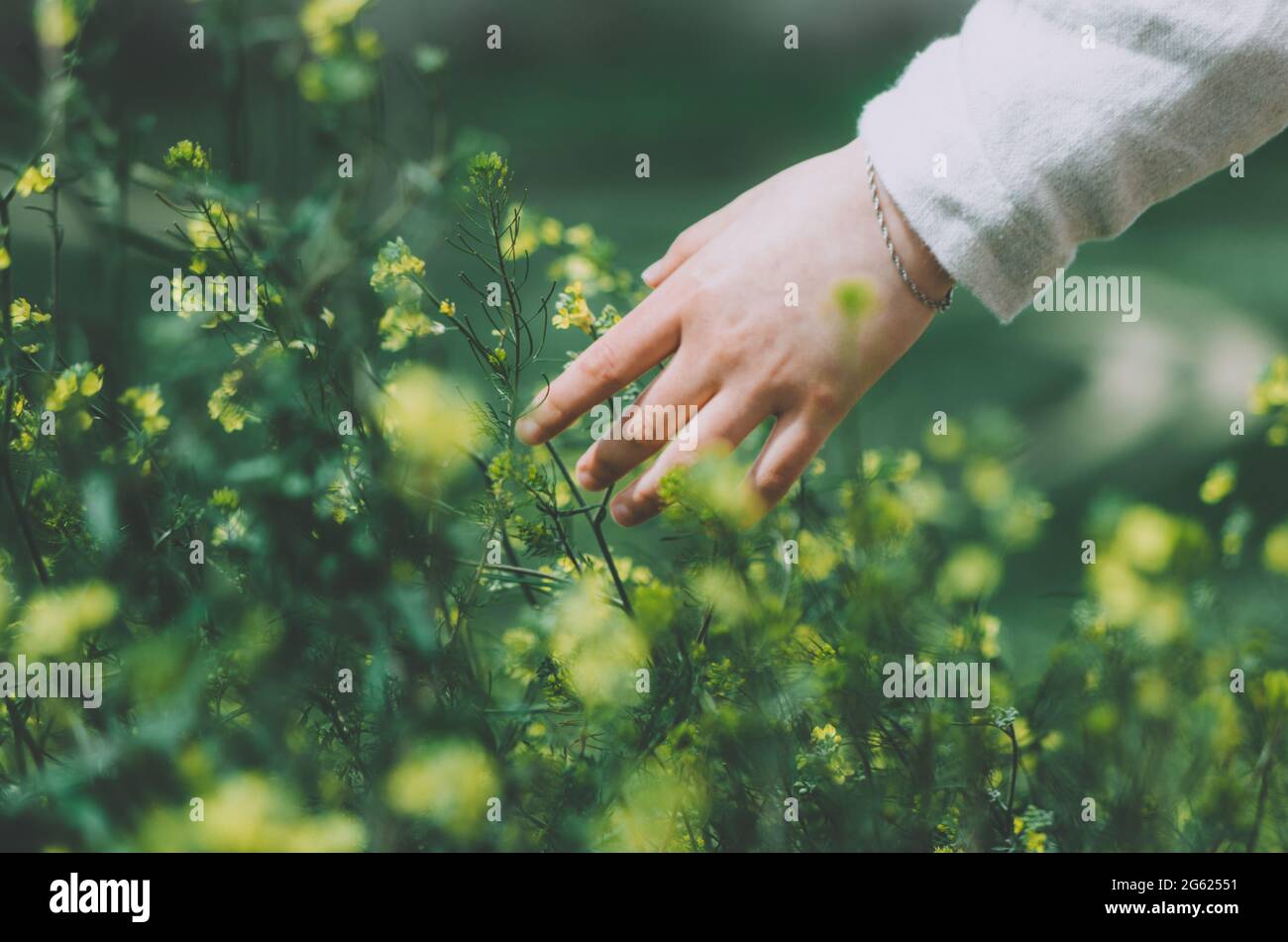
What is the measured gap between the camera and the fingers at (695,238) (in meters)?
0.87

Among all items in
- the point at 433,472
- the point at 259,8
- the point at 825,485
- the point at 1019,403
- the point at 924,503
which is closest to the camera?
the point at 433,472

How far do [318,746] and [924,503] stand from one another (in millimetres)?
545

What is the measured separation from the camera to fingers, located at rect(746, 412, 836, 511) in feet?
2.64

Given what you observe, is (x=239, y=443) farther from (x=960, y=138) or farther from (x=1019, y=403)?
(x=1019, y=403)

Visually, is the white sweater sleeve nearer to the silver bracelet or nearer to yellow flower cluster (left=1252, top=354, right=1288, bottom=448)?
the silver bracelet

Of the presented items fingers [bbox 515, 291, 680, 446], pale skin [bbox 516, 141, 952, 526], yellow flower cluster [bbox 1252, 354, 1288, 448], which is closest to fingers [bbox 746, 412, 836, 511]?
pale skin [bbox 516, 141, 952, 526]

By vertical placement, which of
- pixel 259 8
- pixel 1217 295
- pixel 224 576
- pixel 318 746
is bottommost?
pixel 318 746

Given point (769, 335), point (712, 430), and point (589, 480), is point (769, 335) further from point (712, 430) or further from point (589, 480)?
point (589, 480)

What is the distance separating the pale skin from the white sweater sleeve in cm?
4

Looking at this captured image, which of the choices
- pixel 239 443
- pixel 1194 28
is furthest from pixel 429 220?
pixel 1194 28

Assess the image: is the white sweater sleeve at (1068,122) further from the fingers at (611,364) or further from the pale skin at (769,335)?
the fingers at (611,364)

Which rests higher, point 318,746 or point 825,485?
point 825,485

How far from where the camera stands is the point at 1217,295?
196cm

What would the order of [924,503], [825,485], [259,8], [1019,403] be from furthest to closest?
[1019,403] → [259,8] → [825,485] → [924,503]
